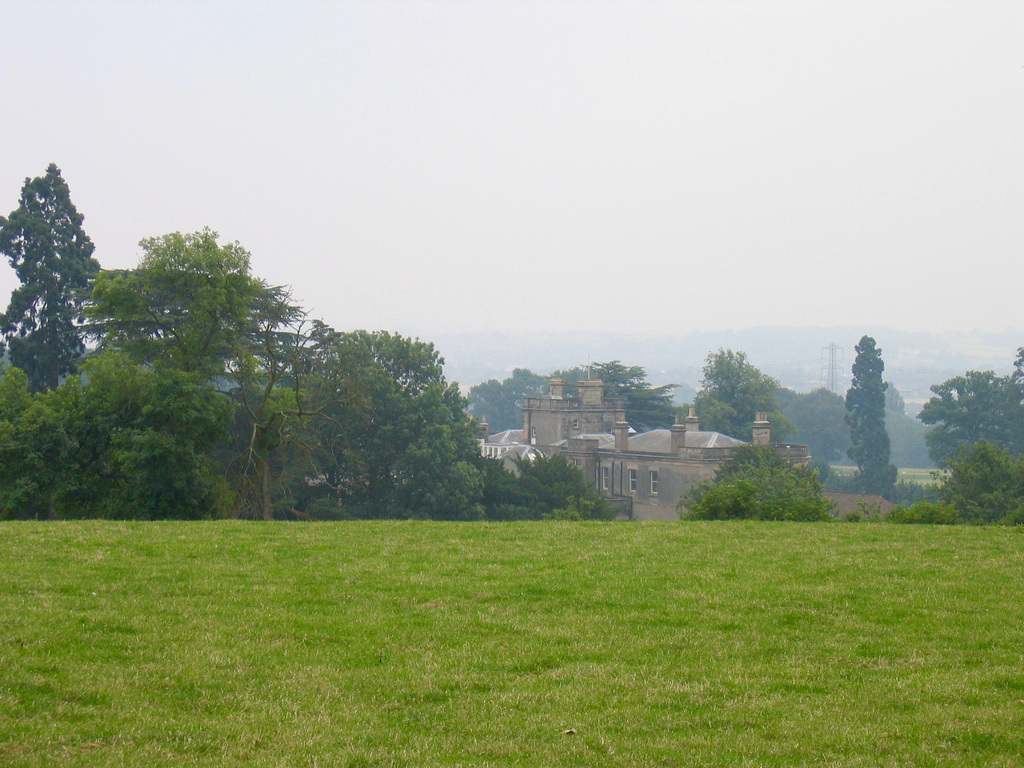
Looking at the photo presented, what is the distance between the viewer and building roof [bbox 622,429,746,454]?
8069cm

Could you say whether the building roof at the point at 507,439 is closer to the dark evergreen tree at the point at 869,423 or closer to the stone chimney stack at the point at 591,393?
the stone chimney stack at the point at 591,393

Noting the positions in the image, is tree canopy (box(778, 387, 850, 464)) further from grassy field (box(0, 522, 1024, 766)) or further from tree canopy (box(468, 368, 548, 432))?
grassy field (box(0, 522, 1024, 766))

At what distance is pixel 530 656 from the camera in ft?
37.6

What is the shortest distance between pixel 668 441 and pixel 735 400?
36.6 m

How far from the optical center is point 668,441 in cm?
8319

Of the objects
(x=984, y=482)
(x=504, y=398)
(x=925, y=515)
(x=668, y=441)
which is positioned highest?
(x=504, y=398)

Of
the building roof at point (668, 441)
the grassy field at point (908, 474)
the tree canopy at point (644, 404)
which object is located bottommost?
the grassy field at point (908, 474)

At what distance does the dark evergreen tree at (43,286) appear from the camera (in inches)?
1925

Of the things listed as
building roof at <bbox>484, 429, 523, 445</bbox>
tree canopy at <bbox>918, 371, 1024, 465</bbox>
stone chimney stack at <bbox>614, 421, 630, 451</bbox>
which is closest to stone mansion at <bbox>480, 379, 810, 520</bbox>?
stone chimney stack at <bbox>614, 421, 630, 451</bbox>

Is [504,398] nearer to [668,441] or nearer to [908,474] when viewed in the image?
[908,474]

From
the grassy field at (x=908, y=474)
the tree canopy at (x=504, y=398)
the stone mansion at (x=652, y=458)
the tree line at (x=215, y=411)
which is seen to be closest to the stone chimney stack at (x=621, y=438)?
the stone mansion at (x=652, y=458)

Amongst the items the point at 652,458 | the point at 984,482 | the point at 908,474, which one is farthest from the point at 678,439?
the point at 908,474

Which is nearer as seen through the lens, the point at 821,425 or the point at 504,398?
the point at 821,425

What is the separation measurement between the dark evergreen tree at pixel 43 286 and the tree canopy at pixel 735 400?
249ft
